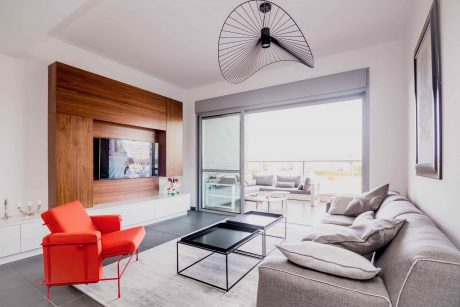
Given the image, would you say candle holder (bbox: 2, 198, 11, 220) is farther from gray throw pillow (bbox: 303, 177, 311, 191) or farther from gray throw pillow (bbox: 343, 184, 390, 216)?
gray throw pillow (bbox: 303, 177, 311, 191)

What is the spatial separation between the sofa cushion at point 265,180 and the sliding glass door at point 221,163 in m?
2.60

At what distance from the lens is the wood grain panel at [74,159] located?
2.98 metres

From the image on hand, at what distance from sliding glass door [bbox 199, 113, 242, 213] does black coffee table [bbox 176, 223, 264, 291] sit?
2.04m

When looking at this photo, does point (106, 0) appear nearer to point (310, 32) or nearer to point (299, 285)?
point (310, 32)

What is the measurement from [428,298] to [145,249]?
2823mm

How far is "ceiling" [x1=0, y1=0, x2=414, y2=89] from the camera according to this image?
87.5 inches

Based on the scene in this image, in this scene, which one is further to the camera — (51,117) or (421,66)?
(51,117)

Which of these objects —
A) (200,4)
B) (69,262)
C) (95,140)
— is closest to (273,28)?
(200,4)

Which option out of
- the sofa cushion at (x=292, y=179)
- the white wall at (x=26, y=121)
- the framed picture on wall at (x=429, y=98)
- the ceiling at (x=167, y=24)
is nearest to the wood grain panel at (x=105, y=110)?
the white wall at (x=26, y=121)

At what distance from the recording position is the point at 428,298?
907 mm

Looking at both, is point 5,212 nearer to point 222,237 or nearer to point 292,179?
point 222,237

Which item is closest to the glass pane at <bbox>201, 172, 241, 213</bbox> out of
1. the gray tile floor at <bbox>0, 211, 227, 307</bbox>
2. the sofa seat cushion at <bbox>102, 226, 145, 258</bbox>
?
the gray tile floor at <bbox>0, 211, 227, 307</bbox>

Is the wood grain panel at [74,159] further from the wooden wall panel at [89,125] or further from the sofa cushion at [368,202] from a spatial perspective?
the sofa cushion at [368,202]

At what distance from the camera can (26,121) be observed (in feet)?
9.65
